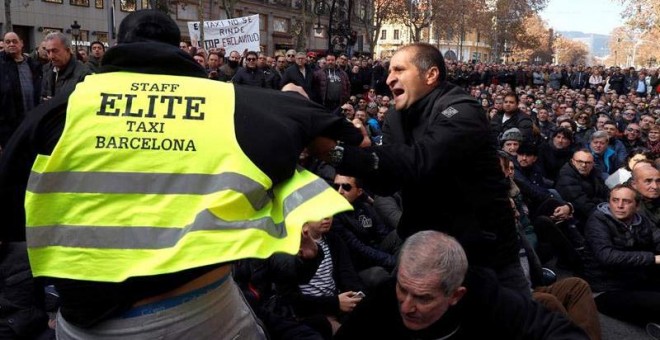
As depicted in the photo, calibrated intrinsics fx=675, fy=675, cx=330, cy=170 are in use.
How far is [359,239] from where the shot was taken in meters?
5.70

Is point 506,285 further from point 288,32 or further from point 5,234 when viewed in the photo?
point 288,32

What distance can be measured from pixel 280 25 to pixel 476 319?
48537 mm

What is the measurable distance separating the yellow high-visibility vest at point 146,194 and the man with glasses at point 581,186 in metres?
6.31

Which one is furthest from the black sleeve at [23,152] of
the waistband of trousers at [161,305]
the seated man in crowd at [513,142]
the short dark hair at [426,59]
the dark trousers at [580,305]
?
the seated man in crowd at [513,142]

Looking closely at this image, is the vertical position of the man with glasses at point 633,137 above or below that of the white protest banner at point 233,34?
below

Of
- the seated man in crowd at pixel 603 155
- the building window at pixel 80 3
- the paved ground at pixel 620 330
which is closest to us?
the paved ground at pixel 620 330

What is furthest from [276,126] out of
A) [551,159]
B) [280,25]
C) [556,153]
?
[280,25]

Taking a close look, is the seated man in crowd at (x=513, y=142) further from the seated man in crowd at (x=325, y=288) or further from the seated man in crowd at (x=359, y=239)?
the seated man in crowd at (x=325, y=288)

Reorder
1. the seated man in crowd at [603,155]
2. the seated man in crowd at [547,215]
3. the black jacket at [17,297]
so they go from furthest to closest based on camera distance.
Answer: the seated man in crowd at [603,155] → the seated man in crowd at [547,215] → the black jacket at [17,297]

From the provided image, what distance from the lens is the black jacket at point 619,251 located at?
17.8 ft

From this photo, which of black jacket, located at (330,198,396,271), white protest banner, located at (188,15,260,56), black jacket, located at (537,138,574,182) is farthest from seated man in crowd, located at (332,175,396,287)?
white protest banner, located at (188,15,260,56)

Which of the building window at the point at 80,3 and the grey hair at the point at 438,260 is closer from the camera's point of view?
the grey hair at the point at 438,260

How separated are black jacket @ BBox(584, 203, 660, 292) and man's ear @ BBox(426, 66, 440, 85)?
347 centimetres

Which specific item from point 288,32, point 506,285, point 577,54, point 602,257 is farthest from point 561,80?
point 577,54
